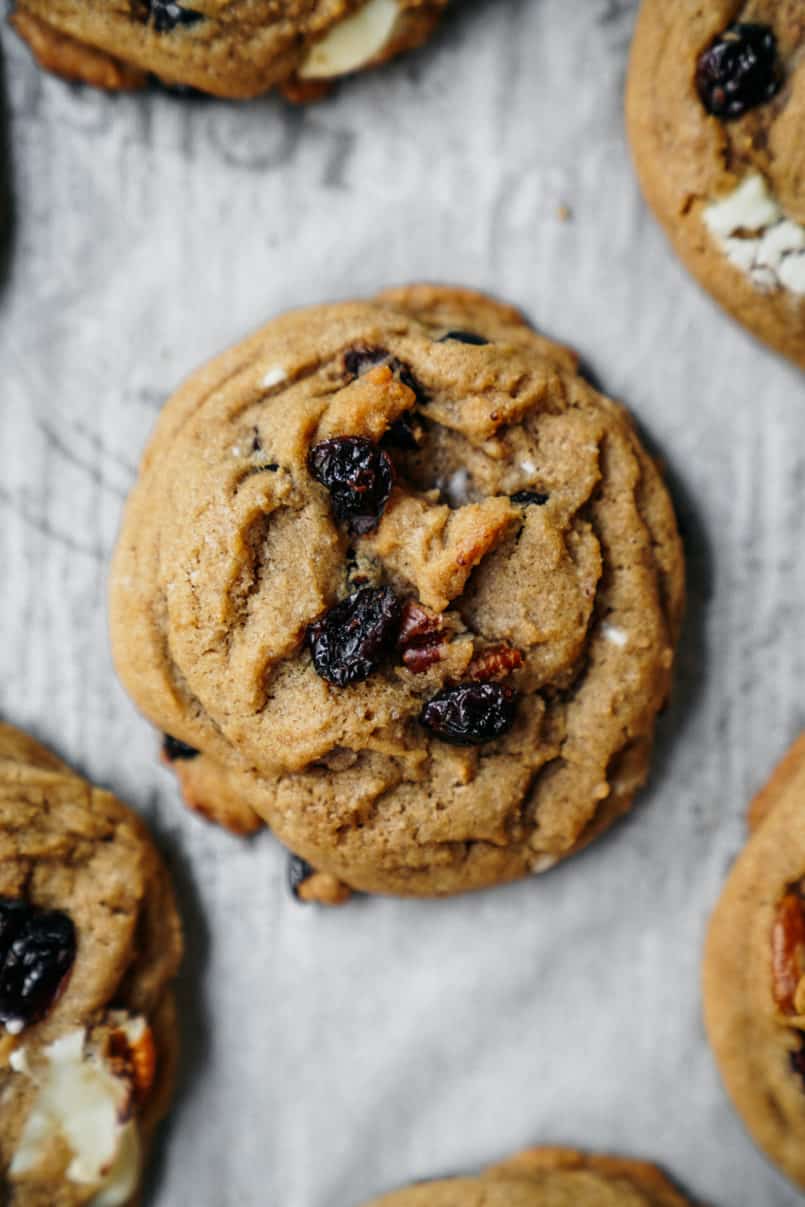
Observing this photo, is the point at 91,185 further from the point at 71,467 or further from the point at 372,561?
the point at 372,561

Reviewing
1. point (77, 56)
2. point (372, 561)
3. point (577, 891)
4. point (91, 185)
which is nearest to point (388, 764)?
point (372, 561)

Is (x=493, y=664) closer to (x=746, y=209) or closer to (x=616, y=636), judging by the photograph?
(x=616, y=636)

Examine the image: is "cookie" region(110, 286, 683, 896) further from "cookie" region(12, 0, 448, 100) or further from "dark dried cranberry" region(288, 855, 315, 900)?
"cookie" region(12, 0, 448, 100)

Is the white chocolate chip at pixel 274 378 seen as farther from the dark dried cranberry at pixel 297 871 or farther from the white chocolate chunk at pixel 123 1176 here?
the white chocolate chunk at pixel 123 1176

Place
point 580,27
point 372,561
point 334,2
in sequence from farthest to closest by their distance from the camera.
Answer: point 580,27 < point 334,2 < point 372,561

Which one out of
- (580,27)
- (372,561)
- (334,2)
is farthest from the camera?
(580,27)

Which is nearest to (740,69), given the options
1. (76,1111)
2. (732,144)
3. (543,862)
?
(732,144)
